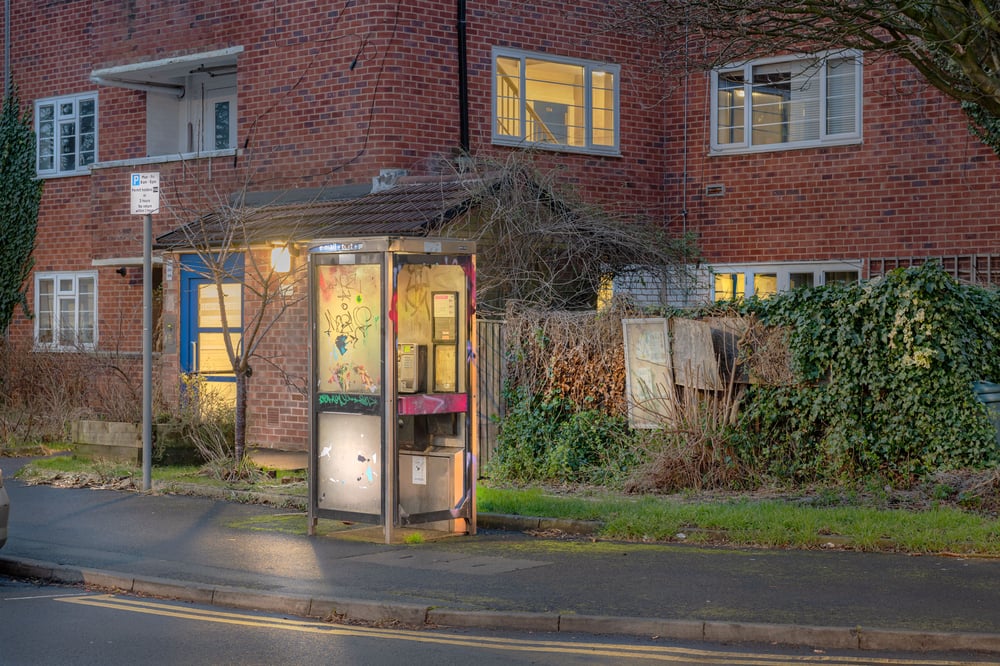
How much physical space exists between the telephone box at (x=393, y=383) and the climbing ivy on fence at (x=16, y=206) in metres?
15.7

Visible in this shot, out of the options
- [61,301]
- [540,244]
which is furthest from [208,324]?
[61,301]

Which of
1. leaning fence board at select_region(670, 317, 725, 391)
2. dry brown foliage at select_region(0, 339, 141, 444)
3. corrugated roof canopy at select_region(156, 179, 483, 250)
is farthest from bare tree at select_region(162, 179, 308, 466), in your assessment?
leaning fence board at select_region(670, 317, 725, 391)

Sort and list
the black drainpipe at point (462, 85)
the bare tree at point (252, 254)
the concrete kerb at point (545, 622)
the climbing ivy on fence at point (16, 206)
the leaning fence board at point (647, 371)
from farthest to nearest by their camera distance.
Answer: the climbing ivy on fence at point (16, 206)
the black drainpipe at point (462, 85)
the bare tree at point (252, 254)
the leaning fence board at point (647, 371)
the concrete kerb at point (545, 622)

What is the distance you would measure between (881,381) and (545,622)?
6.01 metres

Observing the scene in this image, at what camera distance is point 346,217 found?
17.6 meters

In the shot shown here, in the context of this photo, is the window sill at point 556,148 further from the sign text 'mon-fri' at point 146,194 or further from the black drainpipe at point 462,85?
the sign text 'mon-fri' at point 146,194

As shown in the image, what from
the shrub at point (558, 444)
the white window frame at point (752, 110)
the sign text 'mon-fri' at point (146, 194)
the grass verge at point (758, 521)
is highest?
the white window frame at point (752, 110)

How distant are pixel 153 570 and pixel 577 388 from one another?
5.96m

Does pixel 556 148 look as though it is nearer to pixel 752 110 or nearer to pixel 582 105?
pixel 582 105

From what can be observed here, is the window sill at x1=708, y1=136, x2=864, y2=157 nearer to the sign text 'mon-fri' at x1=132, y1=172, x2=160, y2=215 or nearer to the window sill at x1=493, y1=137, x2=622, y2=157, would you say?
the window sill at x1=493, y1=137, x2=622, y2=157

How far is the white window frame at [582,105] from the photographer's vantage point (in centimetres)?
1991

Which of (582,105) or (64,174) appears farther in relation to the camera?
(64,174)

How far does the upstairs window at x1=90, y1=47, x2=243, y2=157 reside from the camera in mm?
22219

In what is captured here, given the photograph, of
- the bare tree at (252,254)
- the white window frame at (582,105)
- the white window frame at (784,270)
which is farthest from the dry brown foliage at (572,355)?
the white window frame at (784,270)
